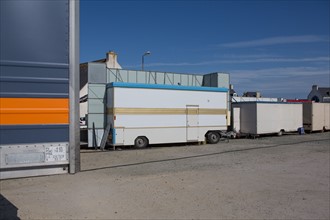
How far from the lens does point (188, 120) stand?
21906 millimetres

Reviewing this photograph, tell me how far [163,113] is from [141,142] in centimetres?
205

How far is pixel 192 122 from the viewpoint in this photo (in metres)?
22.1

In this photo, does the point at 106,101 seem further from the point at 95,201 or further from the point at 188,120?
the point at 95,201

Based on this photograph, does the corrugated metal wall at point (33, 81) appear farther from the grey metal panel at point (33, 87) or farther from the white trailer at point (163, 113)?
the white trailer at point (163, 113)

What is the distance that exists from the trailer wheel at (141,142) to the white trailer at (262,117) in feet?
32.6

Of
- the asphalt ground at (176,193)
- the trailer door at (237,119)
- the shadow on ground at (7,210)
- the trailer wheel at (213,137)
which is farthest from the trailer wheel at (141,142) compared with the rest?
the shadow on ground at (7,210)

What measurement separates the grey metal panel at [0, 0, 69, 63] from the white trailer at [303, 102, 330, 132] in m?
33.9

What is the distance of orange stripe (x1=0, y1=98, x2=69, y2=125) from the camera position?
285 centimetres

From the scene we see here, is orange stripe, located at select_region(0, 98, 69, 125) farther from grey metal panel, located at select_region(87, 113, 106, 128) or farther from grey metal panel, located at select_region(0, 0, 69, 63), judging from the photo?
grey metal panel, located at select_region(87, 113, 106, 128)

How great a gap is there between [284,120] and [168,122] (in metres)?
13.1

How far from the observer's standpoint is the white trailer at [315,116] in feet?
111

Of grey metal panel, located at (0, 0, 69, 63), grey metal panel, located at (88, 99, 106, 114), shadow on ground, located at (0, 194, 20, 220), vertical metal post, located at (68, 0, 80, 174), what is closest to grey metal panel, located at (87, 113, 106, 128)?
grey metal panel, located at (88, 99, 106, 114)

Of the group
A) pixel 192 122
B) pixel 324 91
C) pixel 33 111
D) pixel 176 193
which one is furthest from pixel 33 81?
pixel 324 91

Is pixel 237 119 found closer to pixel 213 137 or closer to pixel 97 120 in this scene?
pixel 213 137
